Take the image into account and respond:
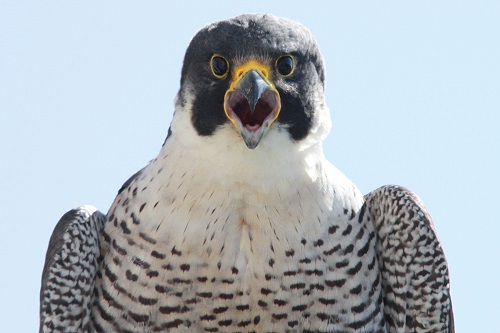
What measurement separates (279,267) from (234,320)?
478mm

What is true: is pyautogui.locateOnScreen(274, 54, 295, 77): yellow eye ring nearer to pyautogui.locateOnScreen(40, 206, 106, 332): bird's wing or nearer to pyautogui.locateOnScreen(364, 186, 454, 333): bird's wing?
pyautogui.locateOnScreen(364, 186, 454, 333): bird's wing

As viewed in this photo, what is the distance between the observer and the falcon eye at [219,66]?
21.0 ft

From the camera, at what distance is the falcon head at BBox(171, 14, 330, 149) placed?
6.23m

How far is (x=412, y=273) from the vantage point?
7.32 metres

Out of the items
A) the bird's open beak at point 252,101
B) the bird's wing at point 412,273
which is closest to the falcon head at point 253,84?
the bird's open beak at point 252,101

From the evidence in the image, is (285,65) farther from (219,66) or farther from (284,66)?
(219,66)

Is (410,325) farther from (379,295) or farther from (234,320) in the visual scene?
(234,320)

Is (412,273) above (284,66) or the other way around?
the other way around

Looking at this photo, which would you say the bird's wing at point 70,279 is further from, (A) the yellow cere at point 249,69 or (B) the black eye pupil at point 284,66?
(B) the black eye pupil at point 284,66

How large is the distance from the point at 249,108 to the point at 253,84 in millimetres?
171

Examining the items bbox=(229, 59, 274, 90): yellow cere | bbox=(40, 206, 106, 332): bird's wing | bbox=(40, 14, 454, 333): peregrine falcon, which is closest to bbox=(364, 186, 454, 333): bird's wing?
bbox=(40, 14, 454, 333): peregrine falcon

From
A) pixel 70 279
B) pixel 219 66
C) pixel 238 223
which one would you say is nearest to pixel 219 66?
pixel 219 66

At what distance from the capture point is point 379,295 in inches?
281

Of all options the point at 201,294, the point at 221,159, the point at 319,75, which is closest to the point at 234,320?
the point at 201,294
